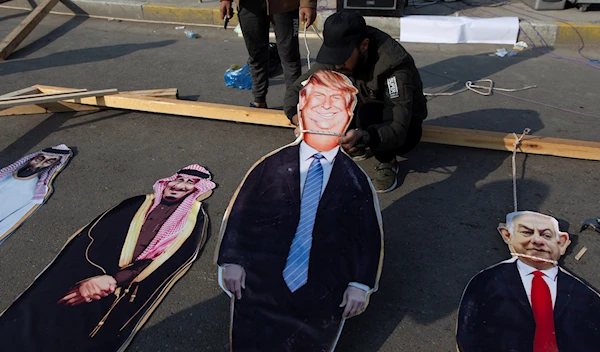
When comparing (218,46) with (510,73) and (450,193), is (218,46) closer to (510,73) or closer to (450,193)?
(510,73)

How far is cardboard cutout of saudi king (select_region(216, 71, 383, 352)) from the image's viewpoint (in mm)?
2021

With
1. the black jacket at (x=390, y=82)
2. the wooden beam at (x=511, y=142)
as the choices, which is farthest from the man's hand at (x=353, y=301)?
the wooden beam at (x=511, y=142)

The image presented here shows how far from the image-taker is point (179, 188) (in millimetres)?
3176

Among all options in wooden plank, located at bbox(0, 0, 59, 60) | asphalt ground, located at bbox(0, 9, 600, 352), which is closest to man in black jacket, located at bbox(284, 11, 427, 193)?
asphalt ground, located at bbox(0, 9, 600, 352)

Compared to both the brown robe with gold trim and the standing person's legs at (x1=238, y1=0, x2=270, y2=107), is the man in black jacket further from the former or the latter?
the brown robe with gold trim

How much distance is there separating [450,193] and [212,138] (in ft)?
6.36

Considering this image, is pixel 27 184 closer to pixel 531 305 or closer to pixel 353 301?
pixel 353 301

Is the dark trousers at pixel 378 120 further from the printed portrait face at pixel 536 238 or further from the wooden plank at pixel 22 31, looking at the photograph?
the wooden plank at pixel 22 31

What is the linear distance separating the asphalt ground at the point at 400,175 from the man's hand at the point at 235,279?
0.27 m

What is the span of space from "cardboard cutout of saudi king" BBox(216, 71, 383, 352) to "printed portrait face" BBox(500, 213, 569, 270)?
2.70 ft

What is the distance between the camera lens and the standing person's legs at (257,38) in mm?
3562

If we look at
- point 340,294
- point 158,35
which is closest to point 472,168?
point 340,294

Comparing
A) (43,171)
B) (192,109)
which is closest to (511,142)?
(192,109)

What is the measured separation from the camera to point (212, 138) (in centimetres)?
382
